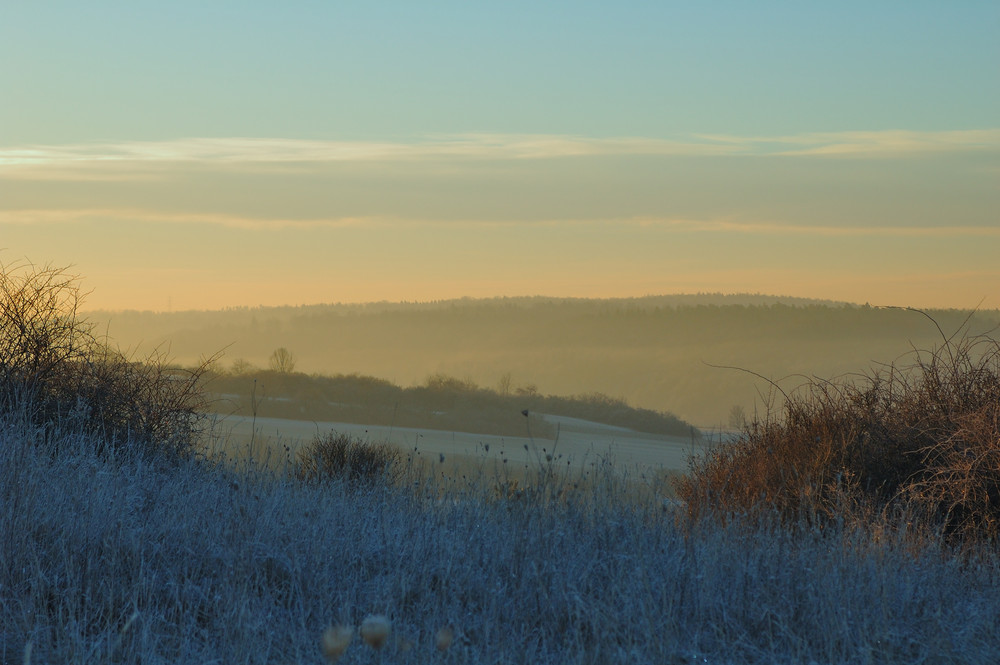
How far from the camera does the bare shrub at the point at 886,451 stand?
7902 mm

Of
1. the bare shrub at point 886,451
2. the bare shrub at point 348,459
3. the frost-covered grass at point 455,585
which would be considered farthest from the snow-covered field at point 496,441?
the frost-covered grass at point 455,585

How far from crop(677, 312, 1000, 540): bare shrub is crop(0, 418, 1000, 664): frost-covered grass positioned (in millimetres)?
1227

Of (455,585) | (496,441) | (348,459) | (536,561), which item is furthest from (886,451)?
(496,441)

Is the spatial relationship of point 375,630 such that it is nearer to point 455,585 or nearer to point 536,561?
point 455,585

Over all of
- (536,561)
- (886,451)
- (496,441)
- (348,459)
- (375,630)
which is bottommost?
(496,441)

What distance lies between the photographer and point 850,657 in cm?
459

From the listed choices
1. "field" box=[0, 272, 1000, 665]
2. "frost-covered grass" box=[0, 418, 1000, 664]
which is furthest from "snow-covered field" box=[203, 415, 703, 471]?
"frost-covered grass" box=[0, 418, 1000, 664]

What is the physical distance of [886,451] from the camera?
8.96 meters

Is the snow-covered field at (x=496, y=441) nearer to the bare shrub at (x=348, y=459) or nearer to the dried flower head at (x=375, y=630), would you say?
the bare shrub at (x=348, y=459)

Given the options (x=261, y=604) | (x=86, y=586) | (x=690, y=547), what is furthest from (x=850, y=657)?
(x=86, y=586)

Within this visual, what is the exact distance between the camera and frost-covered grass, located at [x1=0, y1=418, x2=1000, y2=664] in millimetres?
4629

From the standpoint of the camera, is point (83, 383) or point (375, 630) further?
point (83, 383)

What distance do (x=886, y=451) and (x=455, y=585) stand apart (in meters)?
5.30

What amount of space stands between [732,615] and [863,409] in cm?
492
